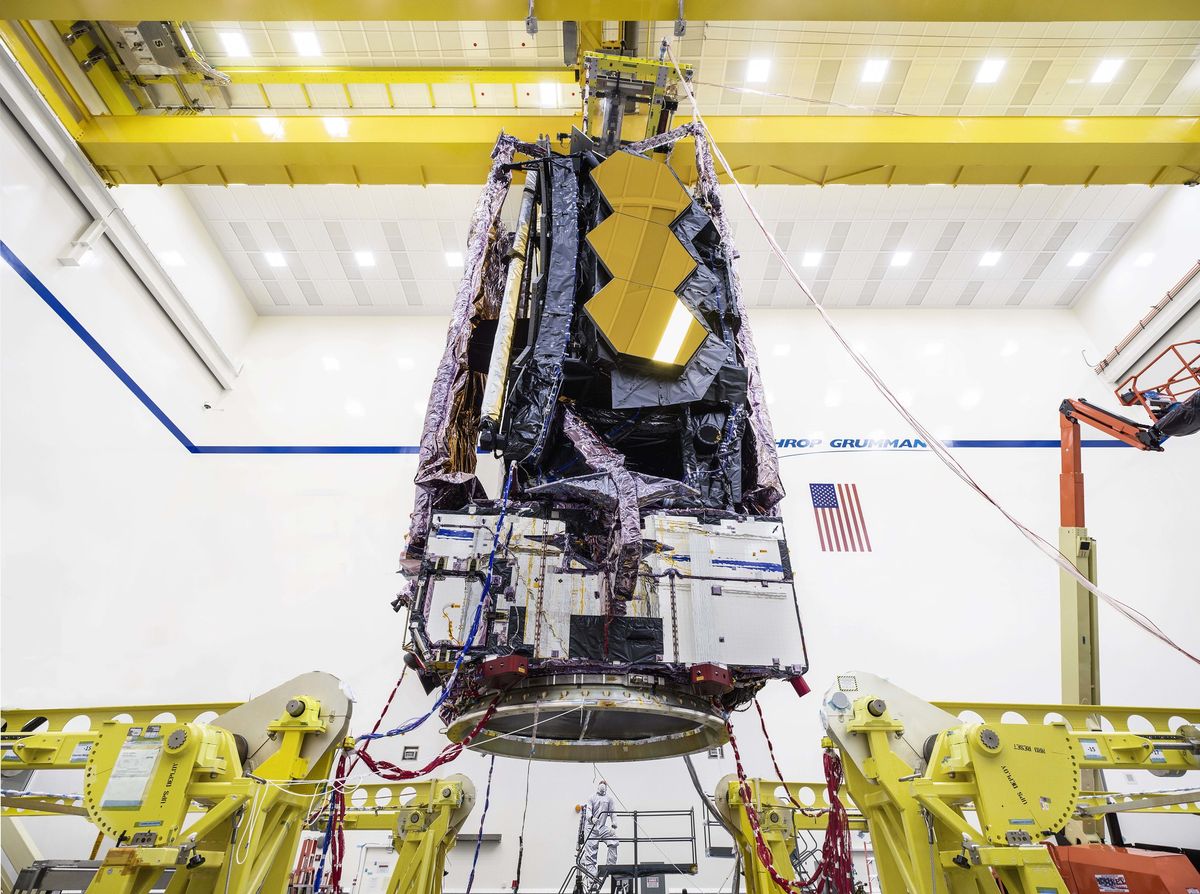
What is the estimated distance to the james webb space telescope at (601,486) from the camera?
10.3 feet

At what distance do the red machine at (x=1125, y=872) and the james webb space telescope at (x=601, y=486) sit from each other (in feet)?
8.59

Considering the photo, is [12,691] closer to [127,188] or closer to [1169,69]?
[127,188]

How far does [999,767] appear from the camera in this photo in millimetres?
2697

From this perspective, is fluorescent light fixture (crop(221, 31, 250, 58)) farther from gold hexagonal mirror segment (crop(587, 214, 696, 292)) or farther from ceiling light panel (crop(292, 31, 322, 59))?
gold hexagonal mirror segment (crop(587, 214, 696, 292))

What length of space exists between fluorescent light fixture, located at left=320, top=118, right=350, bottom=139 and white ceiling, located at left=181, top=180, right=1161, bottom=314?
1607mm

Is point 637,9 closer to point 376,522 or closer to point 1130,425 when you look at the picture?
point 376,522

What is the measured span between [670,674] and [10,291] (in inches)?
274

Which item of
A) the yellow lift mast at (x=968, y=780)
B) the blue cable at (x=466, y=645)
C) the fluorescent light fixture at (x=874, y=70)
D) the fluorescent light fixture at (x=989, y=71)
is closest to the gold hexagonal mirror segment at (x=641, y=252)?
the blue cable at (x=466, y=645)

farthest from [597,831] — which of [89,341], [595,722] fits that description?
[89,341]

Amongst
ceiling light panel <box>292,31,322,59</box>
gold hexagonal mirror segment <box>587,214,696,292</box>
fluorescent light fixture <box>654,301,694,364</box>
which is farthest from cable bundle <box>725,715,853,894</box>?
ceiling light panel <box>292,31,322,59</box>

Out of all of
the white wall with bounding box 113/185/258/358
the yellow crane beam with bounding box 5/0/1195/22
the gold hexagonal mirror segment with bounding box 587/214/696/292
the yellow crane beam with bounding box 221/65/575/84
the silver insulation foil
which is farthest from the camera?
the white wall with bounding box 113/185/258/358

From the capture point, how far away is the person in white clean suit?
5613 millimetres

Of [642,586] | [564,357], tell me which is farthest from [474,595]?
[564,357]

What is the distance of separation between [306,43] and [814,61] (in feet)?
19.9
